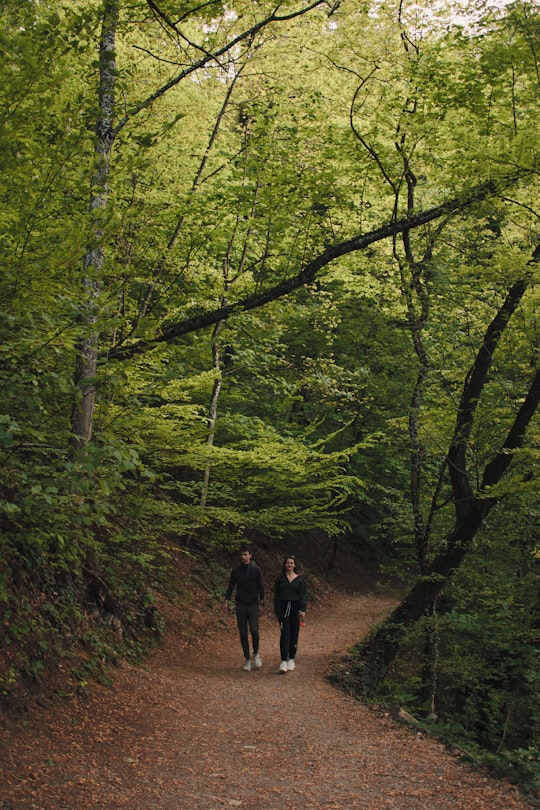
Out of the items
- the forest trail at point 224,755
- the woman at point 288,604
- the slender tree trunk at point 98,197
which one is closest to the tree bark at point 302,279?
the slender tree trunk at point 98,197

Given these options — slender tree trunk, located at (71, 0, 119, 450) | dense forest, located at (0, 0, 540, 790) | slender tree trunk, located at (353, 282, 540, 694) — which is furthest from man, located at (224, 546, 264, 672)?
slender tree trunk, located at (71, 0, 119, 450)

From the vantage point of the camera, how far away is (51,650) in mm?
6305

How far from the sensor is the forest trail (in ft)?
14.9

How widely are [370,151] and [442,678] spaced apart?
811 cm

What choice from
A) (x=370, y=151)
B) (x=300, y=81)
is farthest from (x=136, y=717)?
(x=300, y=81)

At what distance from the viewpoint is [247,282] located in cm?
957

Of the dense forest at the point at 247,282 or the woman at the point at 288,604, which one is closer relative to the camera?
the dense forest at the point at 247,282

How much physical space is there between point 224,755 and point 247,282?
20.9ft

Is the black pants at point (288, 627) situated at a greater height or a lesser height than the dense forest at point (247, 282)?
lesser

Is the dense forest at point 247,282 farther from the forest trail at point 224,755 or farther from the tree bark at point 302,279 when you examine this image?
the forest trail at point 224,755

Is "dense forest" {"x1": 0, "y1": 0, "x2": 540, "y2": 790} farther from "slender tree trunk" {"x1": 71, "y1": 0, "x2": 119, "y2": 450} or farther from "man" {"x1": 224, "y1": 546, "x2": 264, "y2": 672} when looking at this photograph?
"man" {"x1": 224, "y1": 546, "x2": 264, "y2": 672}

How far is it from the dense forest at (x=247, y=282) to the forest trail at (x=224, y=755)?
46cm

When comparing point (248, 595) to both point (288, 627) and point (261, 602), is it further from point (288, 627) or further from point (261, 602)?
point (288, 627)

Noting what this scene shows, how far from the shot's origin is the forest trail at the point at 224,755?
4.53 m
